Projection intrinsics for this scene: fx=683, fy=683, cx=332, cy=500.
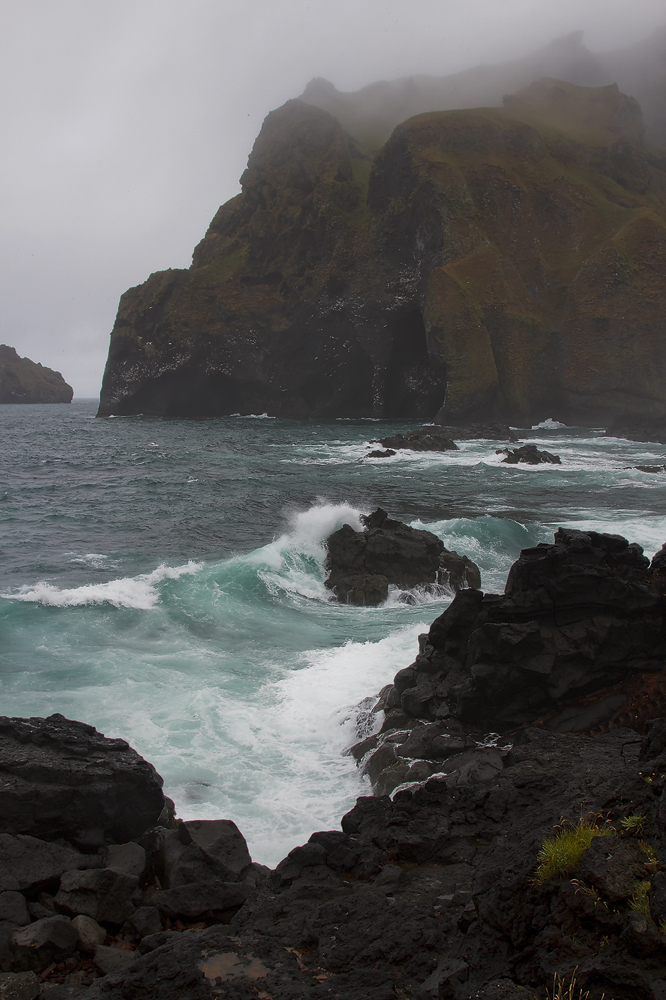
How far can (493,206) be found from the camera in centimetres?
8862

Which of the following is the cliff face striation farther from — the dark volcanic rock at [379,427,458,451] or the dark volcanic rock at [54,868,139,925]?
the dark volcanic rock at [54,868,139,925]

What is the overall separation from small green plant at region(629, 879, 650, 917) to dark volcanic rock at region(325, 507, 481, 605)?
49.1 feet

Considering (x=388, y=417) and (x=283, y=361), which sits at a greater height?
(x=283, y=361)

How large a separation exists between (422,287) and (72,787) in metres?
83.8

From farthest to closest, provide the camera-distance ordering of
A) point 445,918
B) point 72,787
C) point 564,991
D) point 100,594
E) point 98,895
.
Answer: point 100,594
point 72,787
point 98,895
point 445,918
point 564,991

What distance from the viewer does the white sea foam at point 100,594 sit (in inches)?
722

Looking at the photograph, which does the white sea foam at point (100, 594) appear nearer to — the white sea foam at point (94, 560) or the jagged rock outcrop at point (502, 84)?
the white sea foam at point (94, 560)

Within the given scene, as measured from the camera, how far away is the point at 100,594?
61.5 feet

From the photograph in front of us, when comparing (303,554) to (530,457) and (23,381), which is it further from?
(23,381)

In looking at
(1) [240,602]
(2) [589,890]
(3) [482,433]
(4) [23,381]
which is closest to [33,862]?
(2) [589,890]

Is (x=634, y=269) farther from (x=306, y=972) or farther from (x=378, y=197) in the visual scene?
(x=306, y=972)

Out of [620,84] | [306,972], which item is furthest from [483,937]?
[620,84]

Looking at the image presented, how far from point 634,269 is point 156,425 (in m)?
60.8

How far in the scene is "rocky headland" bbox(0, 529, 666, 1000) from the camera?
16.3 feet
